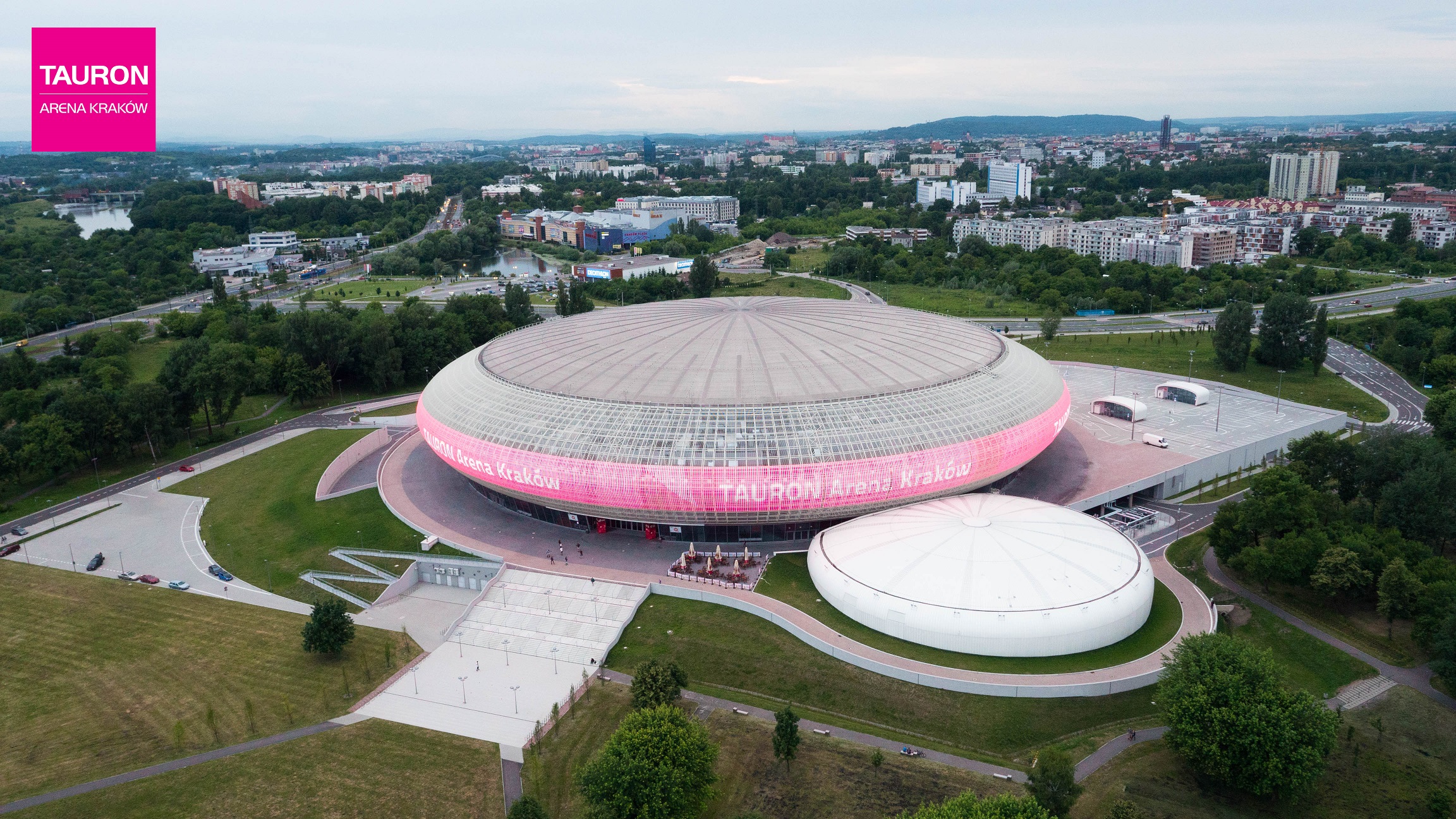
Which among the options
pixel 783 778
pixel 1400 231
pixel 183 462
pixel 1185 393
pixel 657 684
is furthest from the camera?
pixel 1400 231

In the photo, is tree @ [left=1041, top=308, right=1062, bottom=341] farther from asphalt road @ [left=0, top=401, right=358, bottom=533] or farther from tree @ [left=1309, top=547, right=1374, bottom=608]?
asphalt road @ [left=0, top=401, right=358, bottom=533]

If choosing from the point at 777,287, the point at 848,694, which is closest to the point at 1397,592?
the point at 848,694

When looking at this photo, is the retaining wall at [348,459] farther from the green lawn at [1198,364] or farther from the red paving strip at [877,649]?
the green lawn at [1198,364]

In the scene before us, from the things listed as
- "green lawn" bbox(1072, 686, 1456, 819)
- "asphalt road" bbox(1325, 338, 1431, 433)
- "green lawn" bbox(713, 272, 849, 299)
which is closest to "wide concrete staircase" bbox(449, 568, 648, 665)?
"green lawn" bbox(1072, 686, 1456, 819)

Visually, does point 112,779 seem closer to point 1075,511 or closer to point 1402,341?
point 1075,511

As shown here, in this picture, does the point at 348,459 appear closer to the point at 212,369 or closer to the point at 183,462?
the point at 183,462

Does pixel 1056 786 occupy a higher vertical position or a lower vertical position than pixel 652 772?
higher

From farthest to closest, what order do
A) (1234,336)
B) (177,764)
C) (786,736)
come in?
(1234,336), (177,764), (786,736)
